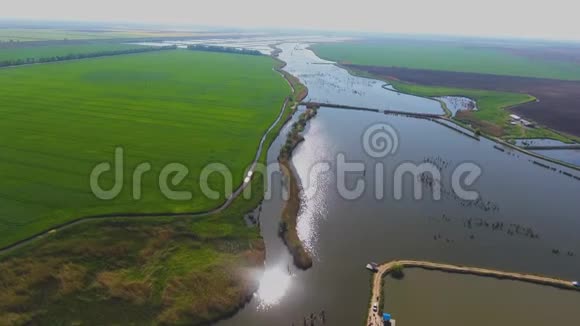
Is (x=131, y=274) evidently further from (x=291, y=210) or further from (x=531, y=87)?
(x=531, y=87)

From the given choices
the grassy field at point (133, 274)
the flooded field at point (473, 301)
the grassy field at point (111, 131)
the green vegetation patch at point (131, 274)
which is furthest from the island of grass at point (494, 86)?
the green vegetation patch at point (131, 274)

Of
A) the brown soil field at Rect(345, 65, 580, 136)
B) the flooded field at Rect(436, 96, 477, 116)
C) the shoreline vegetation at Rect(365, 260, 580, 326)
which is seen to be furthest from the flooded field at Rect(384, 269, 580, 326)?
the flooded field at Rect(436, 96, 477, 116)

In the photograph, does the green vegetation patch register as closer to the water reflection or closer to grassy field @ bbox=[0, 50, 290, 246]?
the water reflection

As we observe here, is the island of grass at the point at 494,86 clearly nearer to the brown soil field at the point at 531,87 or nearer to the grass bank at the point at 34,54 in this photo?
the brown soil field at the point at 531,87

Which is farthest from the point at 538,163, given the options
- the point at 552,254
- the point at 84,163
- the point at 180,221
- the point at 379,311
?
the point at 84,163

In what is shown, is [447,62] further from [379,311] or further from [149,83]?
[379,311]

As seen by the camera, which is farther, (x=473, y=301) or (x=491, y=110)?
(x=491, y=110)

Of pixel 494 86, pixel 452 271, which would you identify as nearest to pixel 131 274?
pixel 452 271
